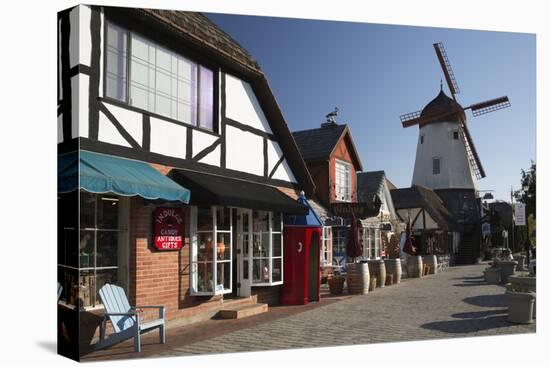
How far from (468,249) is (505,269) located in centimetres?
330

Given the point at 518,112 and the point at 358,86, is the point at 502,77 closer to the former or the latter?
the point at 518,112

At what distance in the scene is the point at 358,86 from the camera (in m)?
10.2

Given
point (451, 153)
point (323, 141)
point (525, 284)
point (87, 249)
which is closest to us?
point (87, 249)

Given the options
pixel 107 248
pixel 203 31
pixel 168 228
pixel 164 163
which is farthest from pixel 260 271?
pixel 203 31

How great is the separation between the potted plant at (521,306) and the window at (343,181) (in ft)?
15.1

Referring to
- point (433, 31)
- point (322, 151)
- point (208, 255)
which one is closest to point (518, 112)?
point (433, 31)

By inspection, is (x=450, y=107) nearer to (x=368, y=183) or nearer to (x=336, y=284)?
(x=368, y=183)

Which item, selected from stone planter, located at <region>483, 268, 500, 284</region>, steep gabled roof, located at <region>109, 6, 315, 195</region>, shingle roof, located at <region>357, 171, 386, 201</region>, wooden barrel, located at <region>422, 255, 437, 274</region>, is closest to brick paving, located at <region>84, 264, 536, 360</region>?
stone planter, located at <region>483, 268, 500, 284</region>

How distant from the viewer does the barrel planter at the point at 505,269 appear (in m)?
14.7

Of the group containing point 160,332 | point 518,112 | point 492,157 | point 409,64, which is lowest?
point 160,332

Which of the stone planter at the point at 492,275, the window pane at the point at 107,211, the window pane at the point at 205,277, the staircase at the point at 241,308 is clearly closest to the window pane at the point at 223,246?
the window pane at the point at 205,277

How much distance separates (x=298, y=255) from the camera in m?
11.6

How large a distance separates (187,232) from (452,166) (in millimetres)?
11119

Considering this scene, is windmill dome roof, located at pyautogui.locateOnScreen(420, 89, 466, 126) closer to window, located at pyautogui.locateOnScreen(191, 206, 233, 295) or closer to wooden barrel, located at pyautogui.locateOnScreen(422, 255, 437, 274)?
window, located at pyautogui.locateOnScreen(191, 206, 233, 295)
